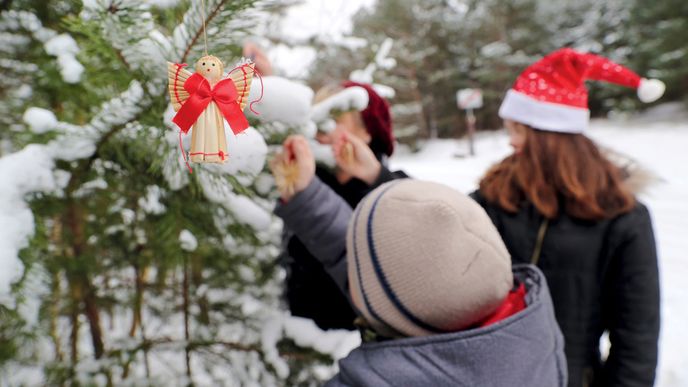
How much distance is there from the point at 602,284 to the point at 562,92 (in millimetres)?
668

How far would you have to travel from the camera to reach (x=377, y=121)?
1.40 meters

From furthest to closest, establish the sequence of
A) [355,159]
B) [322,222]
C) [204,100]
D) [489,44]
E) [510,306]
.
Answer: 1. [489,44]
2. [355,159]
3. [322,222]
4. [510,306]
5. [204,100]

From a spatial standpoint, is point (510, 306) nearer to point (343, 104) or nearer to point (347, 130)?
point (343, 104)

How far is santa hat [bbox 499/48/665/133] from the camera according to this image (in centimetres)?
135

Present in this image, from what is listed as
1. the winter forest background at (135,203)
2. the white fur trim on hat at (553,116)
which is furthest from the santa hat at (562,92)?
the winter forest background at (135,203)

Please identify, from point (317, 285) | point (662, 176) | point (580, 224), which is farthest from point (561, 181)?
point (662, 176)

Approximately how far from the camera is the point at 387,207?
0.70 metres

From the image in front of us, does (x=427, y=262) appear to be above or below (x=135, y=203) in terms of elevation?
above

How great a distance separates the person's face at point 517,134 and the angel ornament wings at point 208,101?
4.33ft

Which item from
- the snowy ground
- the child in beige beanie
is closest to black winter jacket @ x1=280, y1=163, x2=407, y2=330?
the child in beige beanie

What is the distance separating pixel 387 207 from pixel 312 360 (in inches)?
31.7

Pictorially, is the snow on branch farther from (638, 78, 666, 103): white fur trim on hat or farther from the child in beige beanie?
(638, 78, 666, 103): white fur trim on hat

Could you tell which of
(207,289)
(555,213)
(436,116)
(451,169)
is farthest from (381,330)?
(436,116)

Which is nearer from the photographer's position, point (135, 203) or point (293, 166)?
point (293, 166)
